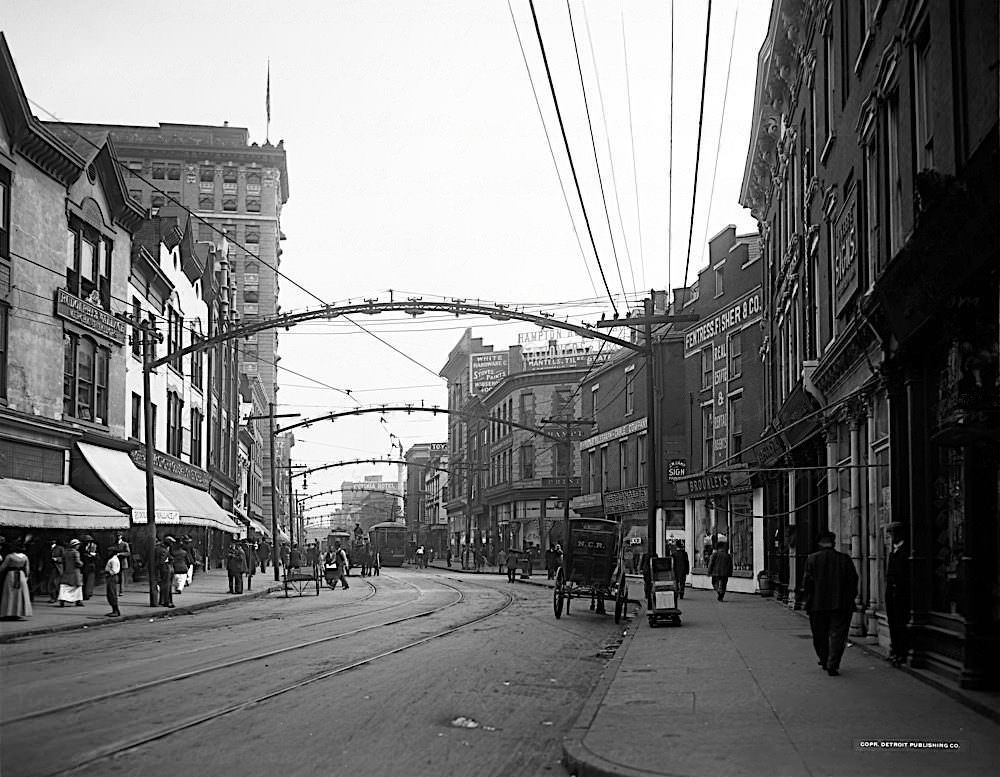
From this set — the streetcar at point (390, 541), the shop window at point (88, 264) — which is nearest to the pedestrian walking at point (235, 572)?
the shop window at point (88, 264)

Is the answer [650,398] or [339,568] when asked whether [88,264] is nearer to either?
[339,568]

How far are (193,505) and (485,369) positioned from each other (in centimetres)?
5990

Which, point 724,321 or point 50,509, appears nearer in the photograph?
point 50,509

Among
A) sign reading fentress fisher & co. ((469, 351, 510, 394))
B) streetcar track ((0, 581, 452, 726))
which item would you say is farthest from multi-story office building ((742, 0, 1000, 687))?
sign reading fentress fisher & co. ((469, 351, 510, 394))

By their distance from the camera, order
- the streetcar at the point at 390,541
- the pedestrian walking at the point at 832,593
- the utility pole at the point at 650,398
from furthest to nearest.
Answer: the streetcar at the point at 390,541
the utility pole at the point at 650,398
the pedestrian walking at the point at 832,593

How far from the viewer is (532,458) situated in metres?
78.1

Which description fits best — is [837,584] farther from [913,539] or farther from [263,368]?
[263,368]

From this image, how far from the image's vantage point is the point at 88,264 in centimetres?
3497

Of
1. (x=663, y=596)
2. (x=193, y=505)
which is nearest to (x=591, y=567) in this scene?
(x=663, y=596)

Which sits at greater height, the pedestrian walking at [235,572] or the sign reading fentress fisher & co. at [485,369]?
the sign reading fentress fisher & co. at [485,369]

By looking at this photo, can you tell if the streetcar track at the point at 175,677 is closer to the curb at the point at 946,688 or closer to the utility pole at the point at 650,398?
the utility pole at the point at 650,398

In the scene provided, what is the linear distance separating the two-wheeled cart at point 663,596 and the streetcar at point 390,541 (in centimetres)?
5861

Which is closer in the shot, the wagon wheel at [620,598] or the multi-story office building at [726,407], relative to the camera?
the wagon wheel at [620,598]

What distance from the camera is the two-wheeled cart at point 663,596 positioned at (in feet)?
76.5
